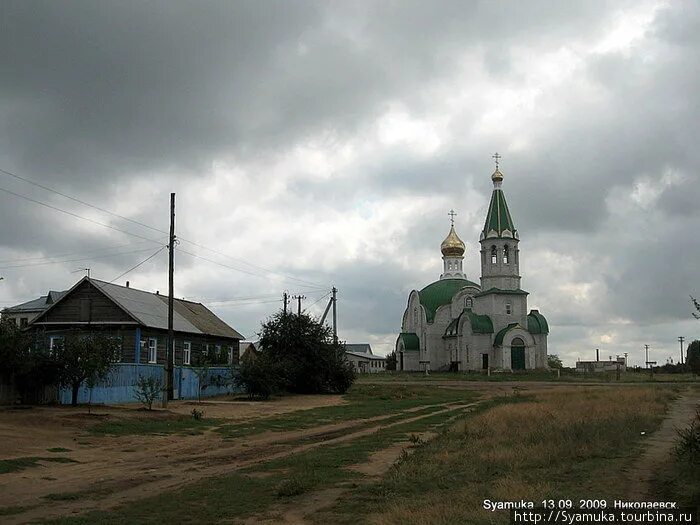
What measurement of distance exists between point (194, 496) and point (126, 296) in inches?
1213

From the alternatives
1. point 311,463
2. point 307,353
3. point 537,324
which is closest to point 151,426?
point 311,463

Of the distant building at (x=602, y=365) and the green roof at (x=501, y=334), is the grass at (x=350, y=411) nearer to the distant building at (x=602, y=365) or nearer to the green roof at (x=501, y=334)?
the green roof at (x=501, y=334)

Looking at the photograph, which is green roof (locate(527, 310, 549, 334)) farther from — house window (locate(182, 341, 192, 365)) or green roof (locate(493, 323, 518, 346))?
house window (locate(182, 341, 192, 365))

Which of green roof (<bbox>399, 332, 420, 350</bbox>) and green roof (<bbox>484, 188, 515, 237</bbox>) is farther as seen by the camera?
green roof (<bbox>399, 332, 420, 350</bbox>)

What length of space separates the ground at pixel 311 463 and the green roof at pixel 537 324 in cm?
5473

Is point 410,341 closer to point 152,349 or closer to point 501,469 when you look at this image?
point 152,349

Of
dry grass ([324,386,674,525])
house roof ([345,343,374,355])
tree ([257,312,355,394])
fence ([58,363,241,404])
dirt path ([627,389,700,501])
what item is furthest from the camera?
house roof ([345,343,374,355])

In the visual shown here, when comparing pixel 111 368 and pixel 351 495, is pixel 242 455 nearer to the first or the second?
pixel 351 495

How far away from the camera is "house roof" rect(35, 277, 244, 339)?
3859 cm

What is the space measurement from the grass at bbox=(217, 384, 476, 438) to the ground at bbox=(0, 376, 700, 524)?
0.24 metres

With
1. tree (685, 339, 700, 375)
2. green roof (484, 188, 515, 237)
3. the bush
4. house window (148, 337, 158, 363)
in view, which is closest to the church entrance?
green roof (484, 188, 515, 237)

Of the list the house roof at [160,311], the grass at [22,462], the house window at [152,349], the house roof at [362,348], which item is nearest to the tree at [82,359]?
the house roof at [160,311]

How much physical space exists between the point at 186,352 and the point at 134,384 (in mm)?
10907

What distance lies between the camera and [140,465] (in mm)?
15773
